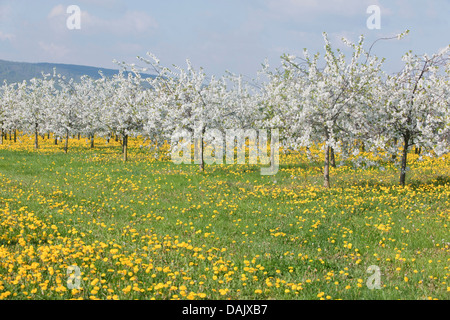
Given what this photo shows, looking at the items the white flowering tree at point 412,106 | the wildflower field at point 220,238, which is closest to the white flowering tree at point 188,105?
the wildflower field at point 220,238

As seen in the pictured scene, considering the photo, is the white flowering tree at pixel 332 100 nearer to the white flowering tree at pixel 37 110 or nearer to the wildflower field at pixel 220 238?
the wildflower field at pixel 220 238

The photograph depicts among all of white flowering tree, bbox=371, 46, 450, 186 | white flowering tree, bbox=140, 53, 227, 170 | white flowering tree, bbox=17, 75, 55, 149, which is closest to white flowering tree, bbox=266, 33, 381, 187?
white flowering tree, bbox=371, 46, 450, 186

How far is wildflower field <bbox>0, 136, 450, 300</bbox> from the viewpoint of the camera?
20.6ft

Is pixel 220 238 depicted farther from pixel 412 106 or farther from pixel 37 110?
pixel 37 110

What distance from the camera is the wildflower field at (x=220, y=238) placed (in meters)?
6.27

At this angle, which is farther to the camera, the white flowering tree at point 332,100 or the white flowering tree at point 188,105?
the white flowering tree at point 188,105

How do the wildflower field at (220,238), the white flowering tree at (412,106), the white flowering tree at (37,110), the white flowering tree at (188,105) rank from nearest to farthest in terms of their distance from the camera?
the wildflower field at (220,238) → the white flowering tree at (412,106) → the white flowering tree at (188,105) → the white flowering tree at (37,110)

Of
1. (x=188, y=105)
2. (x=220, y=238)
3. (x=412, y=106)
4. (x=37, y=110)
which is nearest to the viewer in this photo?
(x=220, y=238)

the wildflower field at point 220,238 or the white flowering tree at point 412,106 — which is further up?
the white flowering tree at point 412,106

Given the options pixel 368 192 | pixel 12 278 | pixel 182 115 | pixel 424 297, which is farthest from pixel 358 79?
pixel 12 278

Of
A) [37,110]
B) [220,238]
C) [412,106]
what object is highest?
[37,110]

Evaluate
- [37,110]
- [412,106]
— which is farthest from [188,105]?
[37,110]

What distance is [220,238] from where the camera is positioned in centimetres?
942

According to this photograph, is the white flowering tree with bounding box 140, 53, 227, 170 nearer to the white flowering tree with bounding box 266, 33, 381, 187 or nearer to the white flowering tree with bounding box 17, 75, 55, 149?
the white flowering tree with bounding box 266, 33, 381, 187
